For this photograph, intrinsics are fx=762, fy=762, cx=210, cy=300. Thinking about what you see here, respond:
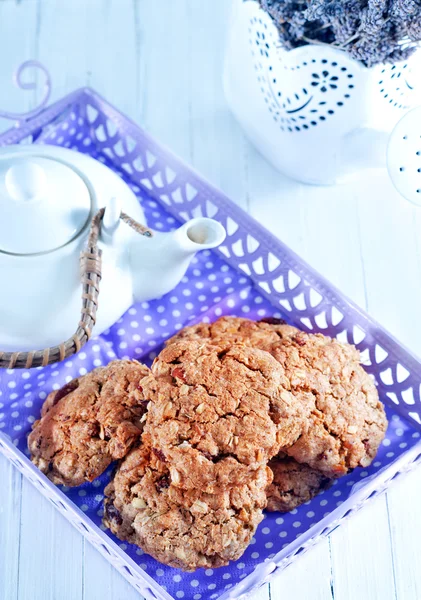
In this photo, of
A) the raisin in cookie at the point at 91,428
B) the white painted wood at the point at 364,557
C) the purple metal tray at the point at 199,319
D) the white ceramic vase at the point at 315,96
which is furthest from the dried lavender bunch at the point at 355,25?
the white painted wood at the point at 364,557

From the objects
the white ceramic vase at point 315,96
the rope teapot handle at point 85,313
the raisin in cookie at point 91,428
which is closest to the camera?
the rope teapot handle at point 85,313

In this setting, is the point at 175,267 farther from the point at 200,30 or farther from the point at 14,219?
the point at 200,30

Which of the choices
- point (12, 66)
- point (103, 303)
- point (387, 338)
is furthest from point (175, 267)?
point (12, 66)

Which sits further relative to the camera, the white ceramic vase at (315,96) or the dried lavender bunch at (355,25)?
the white ceramic vase at (315,96)

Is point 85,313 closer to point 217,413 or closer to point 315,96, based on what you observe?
point 217,413

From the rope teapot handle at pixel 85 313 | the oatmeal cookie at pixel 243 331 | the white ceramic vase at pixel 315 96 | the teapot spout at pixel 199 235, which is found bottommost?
the oatmeal cookie at pixel 243 331

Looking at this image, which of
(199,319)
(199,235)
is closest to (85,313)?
(199,235)

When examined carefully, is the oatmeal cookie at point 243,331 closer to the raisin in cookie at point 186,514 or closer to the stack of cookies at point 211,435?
the stack of cookies at point 211,435
